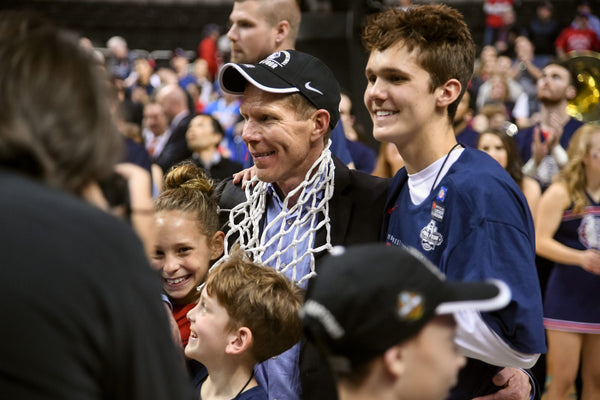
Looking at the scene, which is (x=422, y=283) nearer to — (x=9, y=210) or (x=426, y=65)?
(x=9, y=210)

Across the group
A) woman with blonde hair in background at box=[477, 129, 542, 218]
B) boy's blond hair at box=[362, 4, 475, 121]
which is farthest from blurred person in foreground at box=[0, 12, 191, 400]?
woman with blonde hair in background at box=[477, 129, 542, 218]

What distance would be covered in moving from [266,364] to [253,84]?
0.98 meters

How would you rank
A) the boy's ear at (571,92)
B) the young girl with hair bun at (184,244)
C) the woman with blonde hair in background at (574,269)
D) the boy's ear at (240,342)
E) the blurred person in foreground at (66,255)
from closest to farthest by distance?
the blurred person in foreground at (66,255), the boy's ear at (240,342), the young girl with hair bun at (184,244), the woman with blonde hair in background at (574,269), the boy's ear at (571,92)

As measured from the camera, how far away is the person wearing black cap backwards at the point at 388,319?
146 cm

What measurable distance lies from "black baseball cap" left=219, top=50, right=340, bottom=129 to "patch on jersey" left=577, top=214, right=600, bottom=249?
2.67 m

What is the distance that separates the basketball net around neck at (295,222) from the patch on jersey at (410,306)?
1051 millimetres

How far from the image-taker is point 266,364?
8.38 ft

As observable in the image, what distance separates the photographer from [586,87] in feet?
25.3

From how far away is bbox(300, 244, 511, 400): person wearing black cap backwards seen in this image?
4.81ft

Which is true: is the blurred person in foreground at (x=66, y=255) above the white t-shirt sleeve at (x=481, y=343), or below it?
above

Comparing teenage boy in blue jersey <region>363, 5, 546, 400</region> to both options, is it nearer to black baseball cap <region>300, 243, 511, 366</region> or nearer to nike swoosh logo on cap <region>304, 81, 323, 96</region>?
nike swoosh logo on cap <region>304, 81, 323, 96</region>

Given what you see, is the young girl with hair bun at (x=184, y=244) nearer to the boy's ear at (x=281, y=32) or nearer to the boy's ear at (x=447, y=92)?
the boy's ear at (x=447, y=92)

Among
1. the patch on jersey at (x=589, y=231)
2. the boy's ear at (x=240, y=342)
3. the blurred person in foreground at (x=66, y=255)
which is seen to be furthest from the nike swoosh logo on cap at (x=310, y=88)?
the patch on jersey at (x=589, y=231)

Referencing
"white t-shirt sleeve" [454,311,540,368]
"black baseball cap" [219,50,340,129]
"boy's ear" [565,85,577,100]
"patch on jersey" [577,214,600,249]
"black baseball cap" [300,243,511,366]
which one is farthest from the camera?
"boy's ear" [565,85,577,100]
